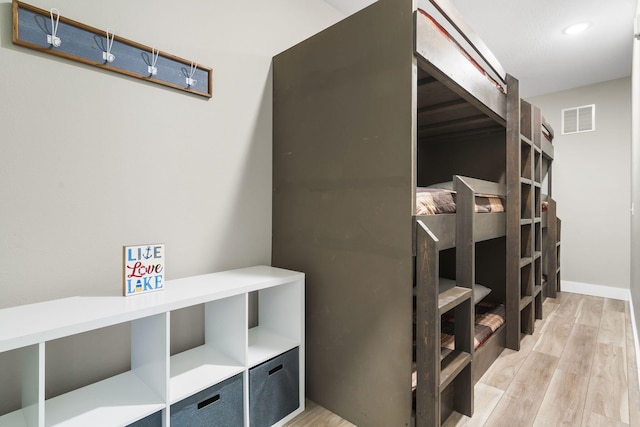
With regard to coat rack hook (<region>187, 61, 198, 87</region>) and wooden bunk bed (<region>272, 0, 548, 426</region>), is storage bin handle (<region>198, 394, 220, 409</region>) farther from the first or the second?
coat rack hook (<region>187, 61, 198, 87</region>)

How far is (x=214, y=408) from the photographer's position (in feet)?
4.09

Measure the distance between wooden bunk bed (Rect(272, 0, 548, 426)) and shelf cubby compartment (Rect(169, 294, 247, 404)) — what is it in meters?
0.44

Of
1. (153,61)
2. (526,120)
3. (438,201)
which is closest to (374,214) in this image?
(438,201)

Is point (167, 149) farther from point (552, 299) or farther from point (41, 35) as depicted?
point (552, 299)

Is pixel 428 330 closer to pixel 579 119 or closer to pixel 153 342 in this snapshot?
pixel 153 342

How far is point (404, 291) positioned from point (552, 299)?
10.6 feet

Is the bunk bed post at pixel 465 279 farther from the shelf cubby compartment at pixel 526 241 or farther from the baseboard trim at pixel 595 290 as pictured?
the baseboard trim at pixel 595 290

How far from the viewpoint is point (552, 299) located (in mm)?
3580

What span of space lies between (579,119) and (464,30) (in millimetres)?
3170

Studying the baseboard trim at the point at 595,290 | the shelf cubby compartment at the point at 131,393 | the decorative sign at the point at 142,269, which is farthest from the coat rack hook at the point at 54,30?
the baseboard trim at the point at 595,290

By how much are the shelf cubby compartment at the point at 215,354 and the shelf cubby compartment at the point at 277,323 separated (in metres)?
0.10

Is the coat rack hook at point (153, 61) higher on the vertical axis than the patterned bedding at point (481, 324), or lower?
higher

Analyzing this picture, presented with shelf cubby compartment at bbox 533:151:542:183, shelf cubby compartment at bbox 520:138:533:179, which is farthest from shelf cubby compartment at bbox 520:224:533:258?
shelf cubby compartment at bbox 533:151:542:183

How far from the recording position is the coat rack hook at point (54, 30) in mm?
1150
